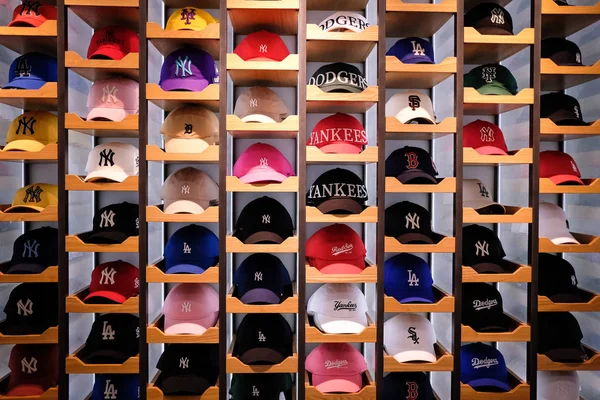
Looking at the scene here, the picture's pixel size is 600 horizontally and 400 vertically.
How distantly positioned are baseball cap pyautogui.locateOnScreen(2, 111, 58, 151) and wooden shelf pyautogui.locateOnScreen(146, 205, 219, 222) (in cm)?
63

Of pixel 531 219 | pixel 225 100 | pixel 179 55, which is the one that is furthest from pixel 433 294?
pixel 179 55

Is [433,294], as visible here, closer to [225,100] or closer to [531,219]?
[531,219]

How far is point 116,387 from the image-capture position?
2.05 m

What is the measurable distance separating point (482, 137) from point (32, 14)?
86.2 inches

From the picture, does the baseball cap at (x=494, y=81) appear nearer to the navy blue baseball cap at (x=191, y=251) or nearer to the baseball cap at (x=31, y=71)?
the navy blue baseball cap at (x=191, y=251)

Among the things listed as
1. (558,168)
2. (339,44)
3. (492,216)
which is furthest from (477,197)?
(339,44)

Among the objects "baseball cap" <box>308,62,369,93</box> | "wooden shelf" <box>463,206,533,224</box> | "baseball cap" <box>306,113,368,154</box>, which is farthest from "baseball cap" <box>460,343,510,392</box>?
"baseball cap" <box>308,62,369,93</box>

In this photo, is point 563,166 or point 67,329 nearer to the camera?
point 67,329

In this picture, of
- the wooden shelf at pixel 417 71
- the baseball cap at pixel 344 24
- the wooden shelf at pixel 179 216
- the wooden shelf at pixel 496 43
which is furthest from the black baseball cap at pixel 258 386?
the wooden shelf at pixel 496 43

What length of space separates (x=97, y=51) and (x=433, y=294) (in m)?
1.92

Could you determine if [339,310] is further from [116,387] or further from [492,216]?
[116,387]

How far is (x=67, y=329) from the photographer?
197 centimetres

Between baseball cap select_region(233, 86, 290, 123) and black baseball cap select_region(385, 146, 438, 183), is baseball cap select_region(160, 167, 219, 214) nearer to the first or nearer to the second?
baseball cap select_region(233, 86, 290, 123)

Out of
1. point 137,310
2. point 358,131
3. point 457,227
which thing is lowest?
point 137,310
